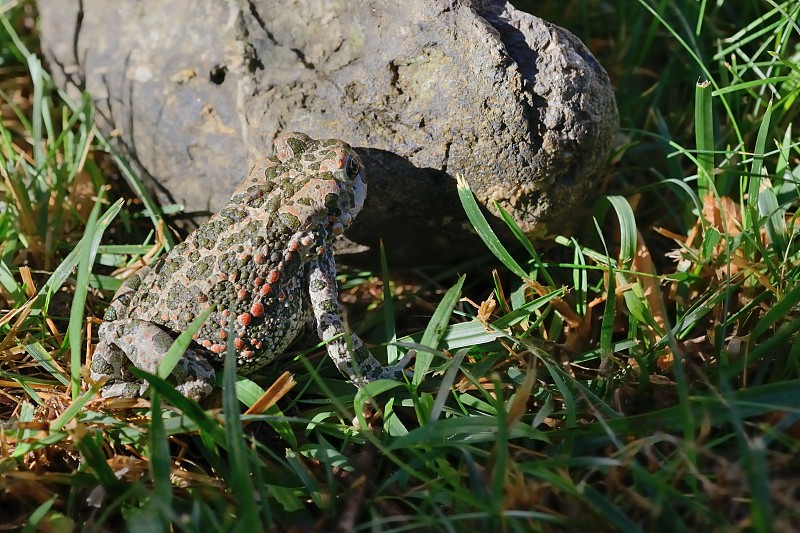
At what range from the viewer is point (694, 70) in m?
3.89

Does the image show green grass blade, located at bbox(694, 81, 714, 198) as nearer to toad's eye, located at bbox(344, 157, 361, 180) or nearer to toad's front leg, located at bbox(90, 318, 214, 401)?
toad's eye, located at bbox(344, 157, 361, 180)

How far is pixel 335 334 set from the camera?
3039 millimetres

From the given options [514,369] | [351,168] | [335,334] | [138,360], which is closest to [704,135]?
[514,369]

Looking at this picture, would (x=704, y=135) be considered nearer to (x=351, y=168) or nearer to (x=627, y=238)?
(x=627, y=238)

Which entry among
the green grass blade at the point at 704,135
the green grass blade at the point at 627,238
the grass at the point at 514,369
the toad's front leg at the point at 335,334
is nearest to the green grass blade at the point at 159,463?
the grass at the point at 514,369

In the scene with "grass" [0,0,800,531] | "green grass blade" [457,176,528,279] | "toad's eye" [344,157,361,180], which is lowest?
"grass" [0,0,800,531]

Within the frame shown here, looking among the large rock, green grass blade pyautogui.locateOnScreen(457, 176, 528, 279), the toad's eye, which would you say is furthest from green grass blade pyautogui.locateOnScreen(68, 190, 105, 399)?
green grass blade pyautogui.locateOnScreen(457, 176, 528, 279)

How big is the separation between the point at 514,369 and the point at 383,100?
1336mm

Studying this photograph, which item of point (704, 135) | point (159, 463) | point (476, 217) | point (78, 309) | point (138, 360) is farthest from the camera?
point (704, 135)

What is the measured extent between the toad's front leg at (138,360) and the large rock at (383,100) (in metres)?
0.85

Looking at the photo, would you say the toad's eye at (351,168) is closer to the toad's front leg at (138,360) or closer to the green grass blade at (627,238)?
the toad's front leg at (138,360)

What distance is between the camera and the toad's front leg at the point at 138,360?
9.25 feet

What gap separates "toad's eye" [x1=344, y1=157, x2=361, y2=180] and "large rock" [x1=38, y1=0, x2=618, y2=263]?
0.47 ft

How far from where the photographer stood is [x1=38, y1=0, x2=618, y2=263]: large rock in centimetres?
297
